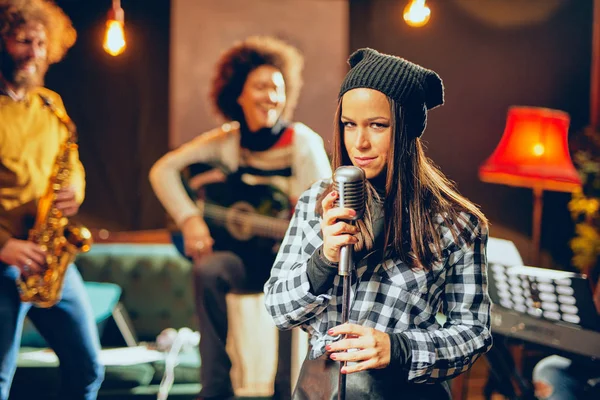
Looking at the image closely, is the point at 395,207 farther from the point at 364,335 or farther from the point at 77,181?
the point at 77,181

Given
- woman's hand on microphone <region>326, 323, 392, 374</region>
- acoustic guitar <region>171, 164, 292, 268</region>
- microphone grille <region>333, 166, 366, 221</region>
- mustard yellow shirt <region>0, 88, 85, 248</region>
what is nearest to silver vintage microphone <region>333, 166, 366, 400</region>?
microphone grille <region>333, 166, 366, 221</region>

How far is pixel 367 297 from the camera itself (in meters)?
1.64

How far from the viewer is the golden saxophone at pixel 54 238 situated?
114 inches

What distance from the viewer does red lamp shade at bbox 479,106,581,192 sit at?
14.1ft

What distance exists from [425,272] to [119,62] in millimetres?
2817

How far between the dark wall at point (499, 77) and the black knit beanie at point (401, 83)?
283cm

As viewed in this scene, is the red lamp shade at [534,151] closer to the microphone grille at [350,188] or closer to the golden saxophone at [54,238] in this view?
the golden saxophone at [54,238]

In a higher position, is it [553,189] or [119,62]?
[119,62]

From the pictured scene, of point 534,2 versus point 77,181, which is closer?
point 77,181

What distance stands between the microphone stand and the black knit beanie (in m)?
0.40

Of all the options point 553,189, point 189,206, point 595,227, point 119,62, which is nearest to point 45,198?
point 189,206

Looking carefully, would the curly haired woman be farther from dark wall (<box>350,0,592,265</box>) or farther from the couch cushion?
dark wall (<box>350,0,592,265</box>)

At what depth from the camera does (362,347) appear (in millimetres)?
1469

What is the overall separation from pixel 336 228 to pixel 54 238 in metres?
2.06
